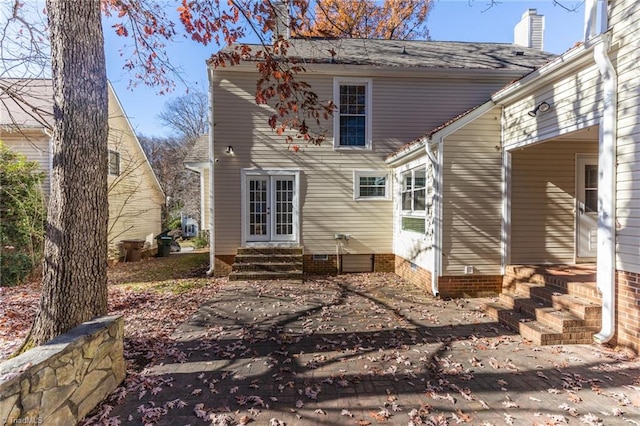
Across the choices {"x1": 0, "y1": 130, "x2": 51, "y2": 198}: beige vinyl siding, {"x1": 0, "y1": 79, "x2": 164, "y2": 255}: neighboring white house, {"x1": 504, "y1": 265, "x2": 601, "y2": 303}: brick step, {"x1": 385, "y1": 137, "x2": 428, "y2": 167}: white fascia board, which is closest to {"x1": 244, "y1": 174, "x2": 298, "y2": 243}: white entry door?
{"x1": 385, "y1": 137, "x2": 428, "y2": 167}: white fascia board

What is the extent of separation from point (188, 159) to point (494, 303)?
439 inches

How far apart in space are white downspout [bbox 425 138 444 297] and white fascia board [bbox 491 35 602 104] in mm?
1411

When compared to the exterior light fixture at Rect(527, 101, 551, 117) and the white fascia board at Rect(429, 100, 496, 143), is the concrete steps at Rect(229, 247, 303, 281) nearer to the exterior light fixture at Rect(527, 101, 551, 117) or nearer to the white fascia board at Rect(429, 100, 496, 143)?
the white fascia board at Rect(429, 100, 496, 143)

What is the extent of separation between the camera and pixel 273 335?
14.6 feet

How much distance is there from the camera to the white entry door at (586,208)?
622cm

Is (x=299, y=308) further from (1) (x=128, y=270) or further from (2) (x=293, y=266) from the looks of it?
(1) (x=128, y=270)

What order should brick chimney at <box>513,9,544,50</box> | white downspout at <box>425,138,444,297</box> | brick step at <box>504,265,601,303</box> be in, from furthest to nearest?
1. brick chimney at <box>513,9,544,50</box>
2. white downspout at <box>425,138,444,297</box>
3. brick step at <box>504,265,601,303</box>

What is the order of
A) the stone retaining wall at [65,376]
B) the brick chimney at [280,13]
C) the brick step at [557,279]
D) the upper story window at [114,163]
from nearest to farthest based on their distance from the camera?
the stone retaining wall at [65,376]
the brick chimney at [280,13]
the brick step at [557,279]
the upper story window at [114,163]

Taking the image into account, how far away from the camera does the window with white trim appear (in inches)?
274

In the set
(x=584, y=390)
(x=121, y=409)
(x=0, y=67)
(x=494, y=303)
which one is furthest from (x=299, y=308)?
(x=0, y=67)

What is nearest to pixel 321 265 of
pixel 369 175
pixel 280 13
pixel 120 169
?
pixel 369 175

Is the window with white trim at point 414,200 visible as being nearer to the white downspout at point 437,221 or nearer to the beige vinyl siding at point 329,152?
the white downspout at point 437,221

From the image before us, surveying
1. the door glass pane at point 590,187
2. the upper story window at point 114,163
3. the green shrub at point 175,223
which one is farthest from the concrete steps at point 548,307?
the green shrub at point 175,223

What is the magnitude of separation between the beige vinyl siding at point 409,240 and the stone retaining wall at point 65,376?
5.56 metres
